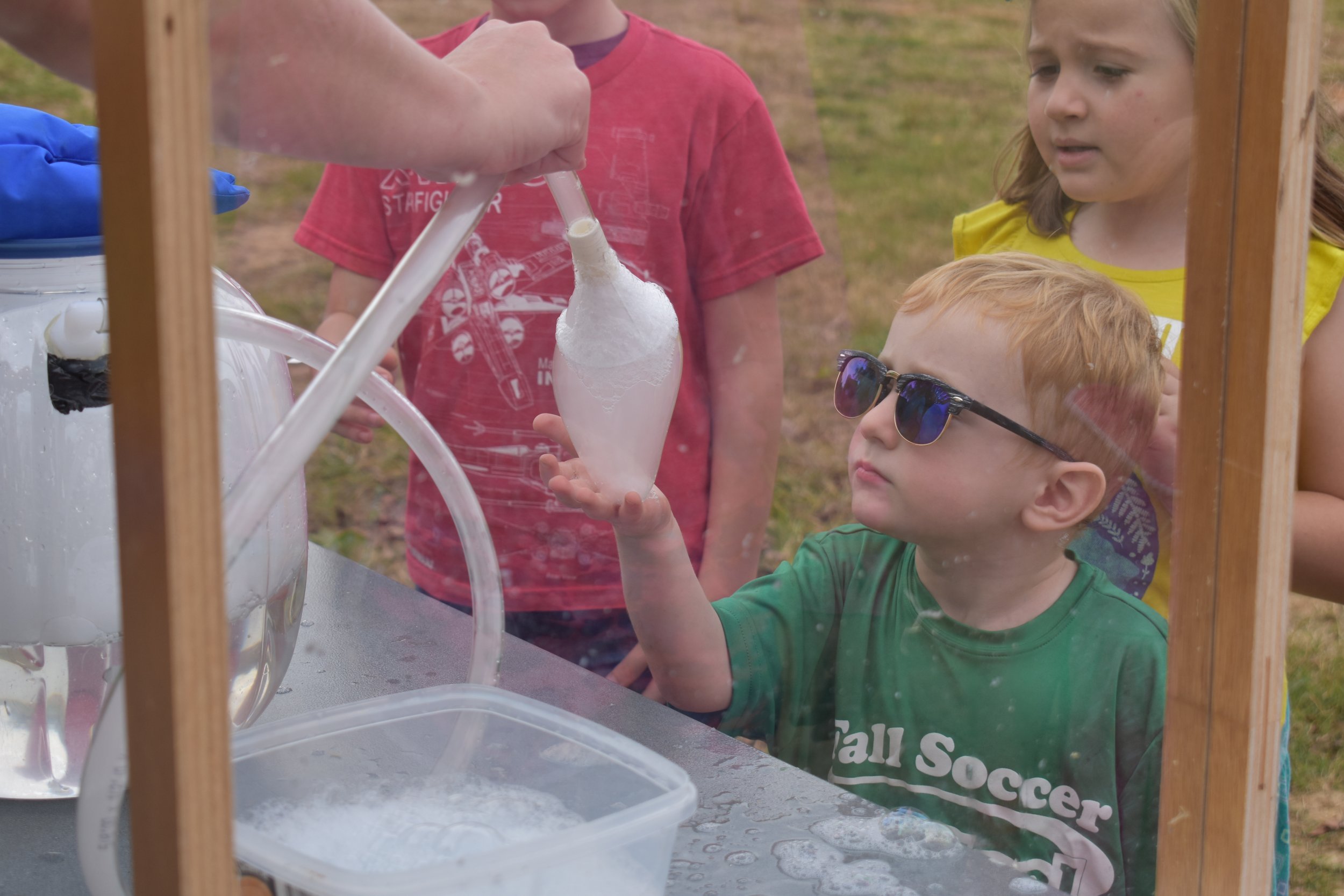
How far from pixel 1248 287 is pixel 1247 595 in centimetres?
15

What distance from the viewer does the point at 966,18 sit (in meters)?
0.85

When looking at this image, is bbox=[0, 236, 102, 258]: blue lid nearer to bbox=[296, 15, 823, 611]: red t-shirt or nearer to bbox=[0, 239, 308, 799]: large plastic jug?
bbox=[0, 239, 308, 799]: large plastic jug

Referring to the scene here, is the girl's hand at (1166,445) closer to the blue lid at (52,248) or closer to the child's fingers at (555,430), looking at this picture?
the child's fingers at (555,430)

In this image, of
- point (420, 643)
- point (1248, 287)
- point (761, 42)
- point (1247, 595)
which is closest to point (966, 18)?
point (761, 42)

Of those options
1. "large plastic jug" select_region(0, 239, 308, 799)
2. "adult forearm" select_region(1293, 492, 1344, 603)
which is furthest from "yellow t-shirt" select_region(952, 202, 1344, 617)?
"large plastic jug" select_region(0, 239, 308, 799)

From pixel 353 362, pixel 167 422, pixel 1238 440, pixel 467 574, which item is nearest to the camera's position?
pixel 167 422

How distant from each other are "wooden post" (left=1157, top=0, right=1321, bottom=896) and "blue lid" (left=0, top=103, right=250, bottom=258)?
577 millimetres

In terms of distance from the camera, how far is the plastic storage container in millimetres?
463

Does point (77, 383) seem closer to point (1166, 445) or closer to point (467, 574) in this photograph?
point (467, 574)

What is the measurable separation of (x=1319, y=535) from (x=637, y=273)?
22.6 inches

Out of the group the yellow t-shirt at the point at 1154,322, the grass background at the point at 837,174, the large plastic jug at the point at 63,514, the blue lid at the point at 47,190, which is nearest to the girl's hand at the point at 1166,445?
the yellow t-shirt at the point at 1154,322

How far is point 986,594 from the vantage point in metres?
0.73

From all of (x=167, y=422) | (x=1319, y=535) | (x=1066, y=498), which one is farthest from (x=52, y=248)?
(x=1319, y=535)

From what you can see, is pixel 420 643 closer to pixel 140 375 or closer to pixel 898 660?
pixel 898 660
